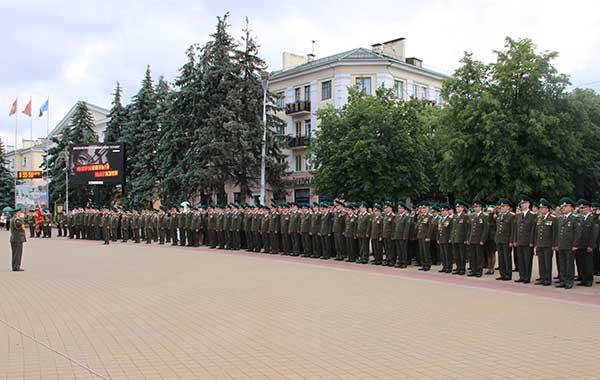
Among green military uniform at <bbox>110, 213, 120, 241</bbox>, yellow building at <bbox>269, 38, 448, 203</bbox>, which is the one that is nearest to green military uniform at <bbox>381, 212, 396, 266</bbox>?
green military uniform at <bbox>110, 213, 120, 241</bbox>

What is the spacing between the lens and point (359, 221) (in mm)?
18031

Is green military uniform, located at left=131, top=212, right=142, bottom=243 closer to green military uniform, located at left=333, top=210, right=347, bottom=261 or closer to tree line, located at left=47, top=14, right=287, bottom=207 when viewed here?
tree line, located at left=47, top=14, right=287, bottom=207

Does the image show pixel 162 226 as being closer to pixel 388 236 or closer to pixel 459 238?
pixel 388 236

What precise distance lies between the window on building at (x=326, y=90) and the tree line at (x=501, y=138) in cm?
1419

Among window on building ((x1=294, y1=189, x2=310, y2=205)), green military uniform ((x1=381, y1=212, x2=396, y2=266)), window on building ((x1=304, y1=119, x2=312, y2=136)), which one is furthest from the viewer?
window on building ((x1=304, y1=119, x2=312, y2=136))

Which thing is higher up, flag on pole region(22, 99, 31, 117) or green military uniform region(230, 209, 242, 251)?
flag on pole region(22, 99, 31, 117)

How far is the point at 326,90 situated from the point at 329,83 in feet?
1.82

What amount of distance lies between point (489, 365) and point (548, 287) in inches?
279

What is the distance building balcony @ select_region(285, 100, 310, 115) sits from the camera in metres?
43.6

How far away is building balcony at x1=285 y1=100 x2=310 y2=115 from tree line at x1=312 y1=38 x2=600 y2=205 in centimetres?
1520

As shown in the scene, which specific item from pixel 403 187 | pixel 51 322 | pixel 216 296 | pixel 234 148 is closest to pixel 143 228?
pixel 234 148

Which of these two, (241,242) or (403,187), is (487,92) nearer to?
(403,187)

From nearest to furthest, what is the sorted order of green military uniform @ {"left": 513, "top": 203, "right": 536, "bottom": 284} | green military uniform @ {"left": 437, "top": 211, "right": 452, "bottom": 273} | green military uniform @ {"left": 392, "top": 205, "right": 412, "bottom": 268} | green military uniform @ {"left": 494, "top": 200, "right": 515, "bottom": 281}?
green military uniform @ {"left": 513, "top": 203, "right": 536, "bottom": 284} → green military uniform @ {"left": 494, "top": 200, "right": 515, "bottom": 281} → green military uniform @ {"left": 437, "top": 211, "right": 452, "bottom": 273} → green military uniform @ {"left": 392, "top": 205, "right": 412, "bottom": 268}

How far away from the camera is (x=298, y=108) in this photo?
44.0 metres
